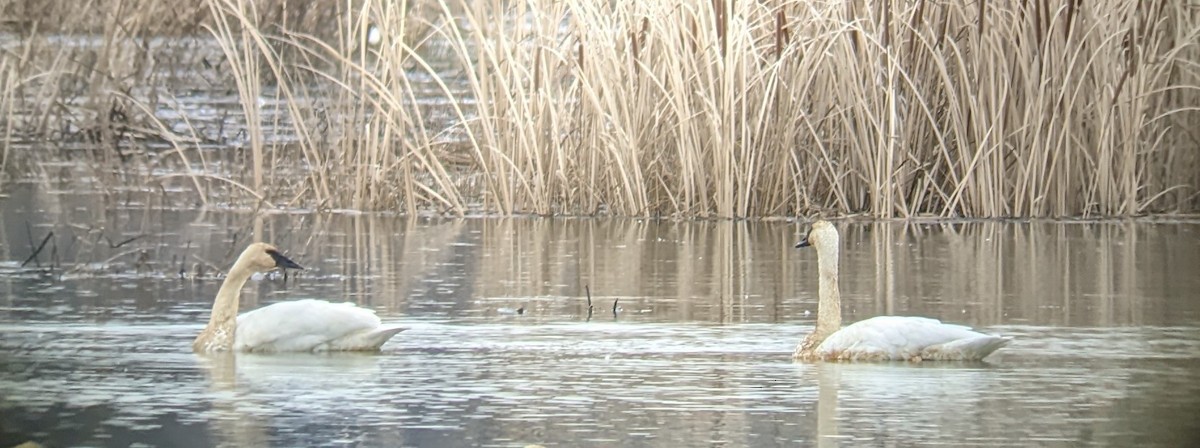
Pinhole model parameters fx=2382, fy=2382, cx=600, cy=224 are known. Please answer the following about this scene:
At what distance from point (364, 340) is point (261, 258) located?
2.70 feet

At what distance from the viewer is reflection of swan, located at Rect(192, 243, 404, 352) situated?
7711 millimetres

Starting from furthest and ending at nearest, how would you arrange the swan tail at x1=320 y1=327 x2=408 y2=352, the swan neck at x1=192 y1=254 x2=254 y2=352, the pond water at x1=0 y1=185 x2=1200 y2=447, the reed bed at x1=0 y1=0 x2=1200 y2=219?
1. the reed bed at x1=0 y1=0 x2=1200 y2=219
2. the swan neck at x1=192 y1=254 x2=254 y2=352
3. the swan tail at x1=320 y1=327 x2=408 y2=352
4. the pond water at x1=0 y1=185 x2=1200 y2=447

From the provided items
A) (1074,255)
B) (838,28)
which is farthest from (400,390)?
(838,28)

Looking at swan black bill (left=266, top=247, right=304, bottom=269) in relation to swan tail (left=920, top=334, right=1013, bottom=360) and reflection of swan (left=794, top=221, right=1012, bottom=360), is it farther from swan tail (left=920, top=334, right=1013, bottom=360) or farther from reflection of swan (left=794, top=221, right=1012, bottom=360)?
swan tail (left=920, top=334, right=1013, bottom=360)

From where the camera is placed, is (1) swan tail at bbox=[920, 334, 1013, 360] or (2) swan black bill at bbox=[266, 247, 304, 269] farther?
(2) swan black bill at bbox=[266, 247, 304, 269]

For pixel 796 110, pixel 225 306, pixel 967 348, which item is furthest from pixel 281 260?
pixel 796 110

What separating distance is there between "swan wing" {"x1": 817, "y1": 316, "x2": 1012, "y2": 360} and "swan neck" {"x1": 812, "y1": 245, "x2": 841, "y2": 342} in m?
0.13

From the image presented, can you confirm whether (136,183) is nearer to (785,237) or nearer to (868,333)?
(785,237)

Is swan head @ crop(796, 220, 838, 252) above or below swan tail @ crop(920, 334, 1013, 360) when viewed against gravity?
above

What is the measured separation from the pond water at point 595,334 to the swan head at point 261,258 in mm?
348

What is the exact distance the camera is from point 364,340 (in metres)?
7.73

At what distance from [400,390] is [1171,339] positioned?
2807 millimetres

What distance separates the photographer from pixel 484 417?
625 cm

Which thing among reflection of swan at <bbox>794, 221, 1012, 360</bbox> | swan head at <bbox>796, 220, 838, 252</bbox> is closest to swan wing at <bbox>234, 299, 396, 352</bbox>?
reflection of swan at <bbox>794, 221, 1012, 360</bbox>
